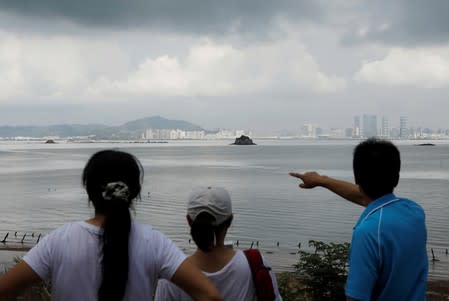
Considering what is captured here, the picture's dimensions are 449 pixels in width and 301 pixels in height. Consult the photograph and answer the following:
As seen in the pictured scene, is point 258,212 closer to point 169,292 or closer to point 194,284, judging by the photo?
point 169,292

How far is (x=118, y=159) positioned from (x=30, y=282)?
27.2 inches

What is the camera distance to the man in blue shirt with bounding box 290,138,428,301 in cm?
294

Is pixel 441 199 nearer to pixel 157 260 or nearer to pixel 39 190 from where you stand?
pixel 39 190

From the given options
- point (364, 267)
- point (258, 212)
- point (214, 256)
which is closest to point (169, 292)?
point (214, 256)

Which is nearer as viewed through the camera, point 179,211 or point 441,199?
point 179,211

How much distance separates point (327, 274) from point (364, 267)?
5343mm

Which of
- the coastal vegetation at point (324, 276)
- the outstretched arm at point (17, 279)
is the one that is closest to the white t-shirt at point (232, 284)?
the outstretched arm at point (17, 279)

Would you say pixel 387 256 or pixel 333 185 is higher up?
pixel 333 185

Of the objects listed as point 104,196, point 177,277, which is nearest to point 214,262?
point 177,277

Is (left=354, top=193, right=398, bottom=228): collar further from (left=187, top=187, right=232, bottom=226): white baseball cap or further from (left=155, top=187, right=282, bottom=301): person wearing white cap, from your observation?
(left=187, top=187, right=232, bottom=226): white baseball cap

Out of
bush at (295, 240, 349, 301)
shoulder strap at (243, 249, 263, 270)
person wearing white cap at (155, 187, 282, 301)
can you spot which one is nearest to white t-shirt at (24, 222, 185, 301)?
person wearing white cap at (155, 187, 282, 301)

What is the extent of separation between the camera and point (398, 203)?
313cm

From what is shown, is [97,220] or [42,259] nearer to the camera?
[42,259]

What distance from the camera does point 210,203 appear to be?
9.75ft
